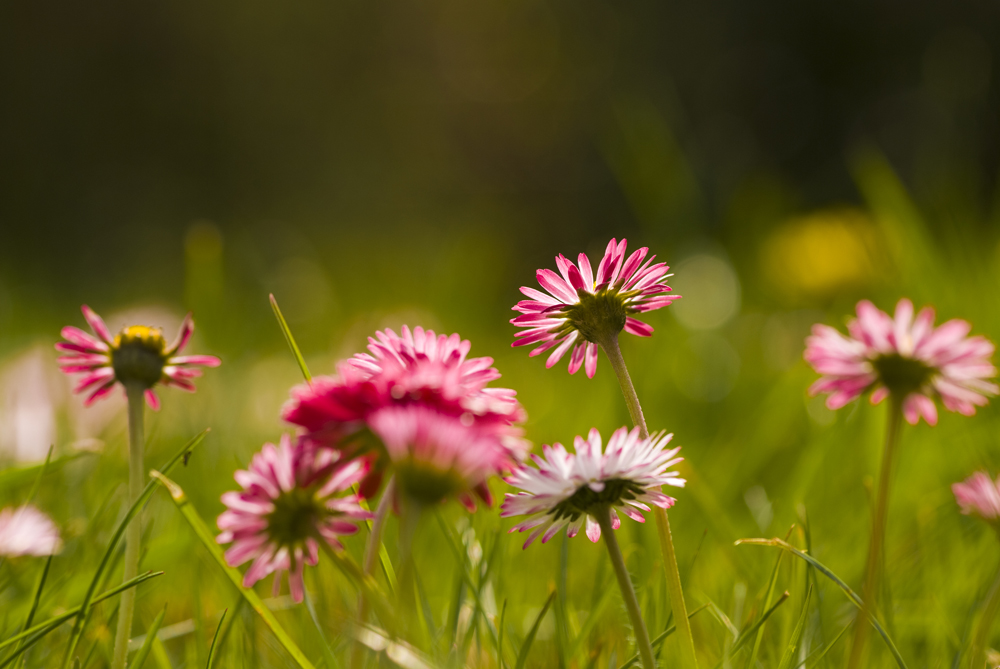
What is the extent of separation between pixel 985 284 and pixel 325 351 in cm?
115

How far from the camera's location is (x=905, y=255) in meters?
0.92

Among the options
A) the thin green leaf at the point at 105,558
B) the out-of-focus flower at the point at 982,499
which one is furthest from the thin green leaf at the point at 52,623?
the out-of-focus flower at the point at 982,499

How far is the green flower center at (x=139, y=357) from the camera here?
31 cm

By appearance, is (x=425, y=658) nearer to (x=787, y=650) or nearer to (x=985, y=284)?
(x=787, y=650)

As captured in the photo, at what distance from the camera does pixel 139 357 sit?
316mm

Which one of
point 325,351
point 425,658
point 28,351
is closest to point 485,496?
point 425,658

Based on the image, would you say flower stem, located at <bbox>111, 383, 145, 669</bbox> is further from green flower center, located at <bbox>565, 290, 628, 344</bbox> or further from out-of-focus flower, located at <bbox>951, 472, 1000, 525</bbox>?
out-of-focus flower, located at <bbox>951, 472, 1000, 525</bbox>

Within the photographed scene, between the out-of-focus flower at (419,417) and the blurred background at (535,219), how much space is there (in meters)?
0.19

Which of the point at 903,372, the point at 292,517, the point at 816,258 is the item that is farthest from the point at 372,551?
the point at 816,258

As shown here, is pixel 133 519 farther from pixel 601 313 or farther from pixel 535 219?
pixel 535 219

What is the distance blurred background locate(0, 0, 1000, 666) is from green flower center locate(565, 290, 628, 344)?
17 cm

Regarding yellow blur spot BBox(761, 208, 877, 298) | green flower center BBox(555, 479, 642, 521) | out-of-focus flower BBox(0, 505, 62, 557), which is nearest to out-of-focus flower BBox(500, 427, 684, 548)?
green flower center BBox(555, 479, 642, 521)

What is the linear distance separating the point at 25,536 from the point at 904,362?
48 centimetres

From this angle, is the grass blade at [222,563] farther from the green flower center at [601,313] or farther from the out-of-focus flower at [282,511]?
the green flower center at [601,313]
